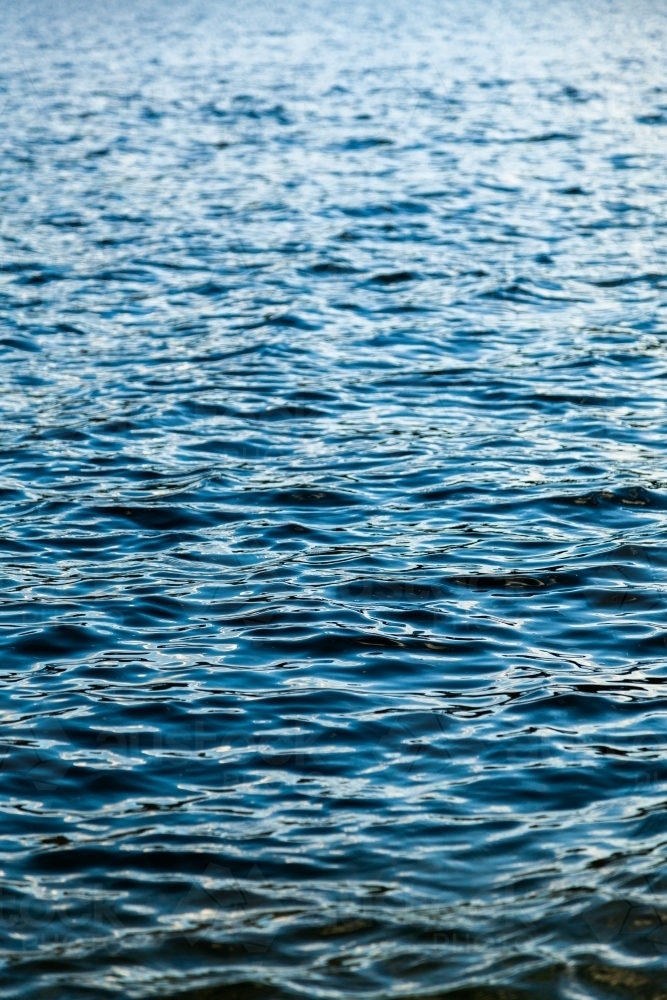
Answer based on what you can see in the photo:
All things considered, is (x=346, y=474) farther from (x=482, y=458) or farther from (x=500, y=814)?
(x=500, y=814)

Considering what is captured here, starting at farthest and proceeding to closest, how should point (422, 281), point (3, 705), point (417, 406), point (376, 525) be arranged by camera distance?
point (422, 281) < point (417, 406) < point (376, 525) < point (3, 705)

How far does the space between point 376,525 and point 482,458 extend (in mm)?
1870

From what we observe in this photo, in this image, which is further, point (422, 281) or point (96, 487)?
point (422, 281)

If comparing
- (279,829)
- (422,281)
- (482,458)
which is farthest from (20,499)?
(422,281)

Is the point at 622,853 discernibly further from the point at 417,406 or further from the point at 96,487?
the point at 417,406

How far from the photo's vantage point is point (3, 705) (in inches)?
308

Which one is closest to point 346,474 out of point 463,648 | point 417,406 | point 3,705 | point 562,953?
point 417,406

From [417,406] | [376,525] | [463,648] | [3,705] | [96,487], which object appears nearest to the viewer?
[3,705]

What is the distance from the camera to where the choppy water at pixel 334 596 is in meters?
5.97

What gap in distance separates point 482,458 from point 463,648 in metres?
3.72

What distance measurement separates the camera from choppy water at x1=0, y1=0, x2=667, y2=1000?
597cm

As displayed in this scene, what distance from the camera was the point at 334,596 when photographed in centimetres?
916

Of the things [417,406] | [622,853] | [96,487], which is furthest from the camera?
[417,406]

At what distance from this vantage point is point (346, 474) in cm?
1149
